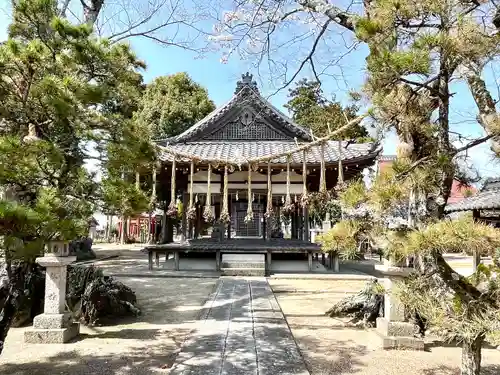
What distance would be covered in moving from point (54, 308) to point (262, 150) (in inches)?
376

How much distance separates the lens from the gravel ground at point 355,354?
4.23 meters


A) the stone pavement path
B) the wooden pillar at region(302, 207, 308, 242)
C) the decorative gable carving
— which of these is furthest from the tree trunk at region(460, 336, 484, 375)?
the decorative gable carving

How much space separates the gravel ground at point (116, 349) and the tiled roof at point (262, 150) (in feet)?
21.0

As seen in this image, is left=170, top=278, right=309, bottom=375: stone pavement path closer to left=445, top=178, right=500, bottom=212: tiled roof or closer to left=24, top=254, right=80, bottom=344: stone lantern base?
left=24, top=254, right=80, bottom=344: stone lantern base

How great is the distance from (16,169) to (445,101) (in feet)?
13.0

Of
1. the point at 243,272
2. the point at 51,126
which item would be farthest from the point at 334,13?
the point at 243,272

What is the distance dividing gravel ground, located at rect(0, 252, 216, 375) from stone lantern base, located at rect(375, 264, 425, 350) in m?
Result: 2.63

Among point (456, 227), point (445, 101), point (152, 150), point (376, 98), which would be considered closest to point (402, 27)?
point (376, 98)

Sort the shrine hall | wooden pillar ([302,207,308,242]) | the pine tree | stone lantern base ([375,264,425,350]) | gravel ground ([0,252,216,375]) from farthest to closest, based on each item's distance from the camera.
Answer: wooden pillar ([302,207,308,242])
the shrine hall
stone lantern base ([375,264,425,350])
gravel ground ([0,252,216,375])
the pine tree

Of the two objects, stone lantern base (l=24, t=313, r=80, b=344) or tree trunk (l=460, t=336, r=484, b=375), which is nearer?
tree trunk (l=460, t=336, r=484, b=375)

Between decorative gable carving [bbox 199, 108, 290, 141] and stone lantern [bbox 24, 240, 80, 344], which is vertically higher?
decorative gable carving [bbox 199, 108, 290, 141]

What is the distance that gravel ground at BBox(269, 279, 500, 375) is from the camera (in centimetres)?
423

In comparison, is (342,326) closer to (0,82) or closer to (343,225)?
(343,225)

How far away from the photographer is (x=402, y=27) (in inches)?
116
